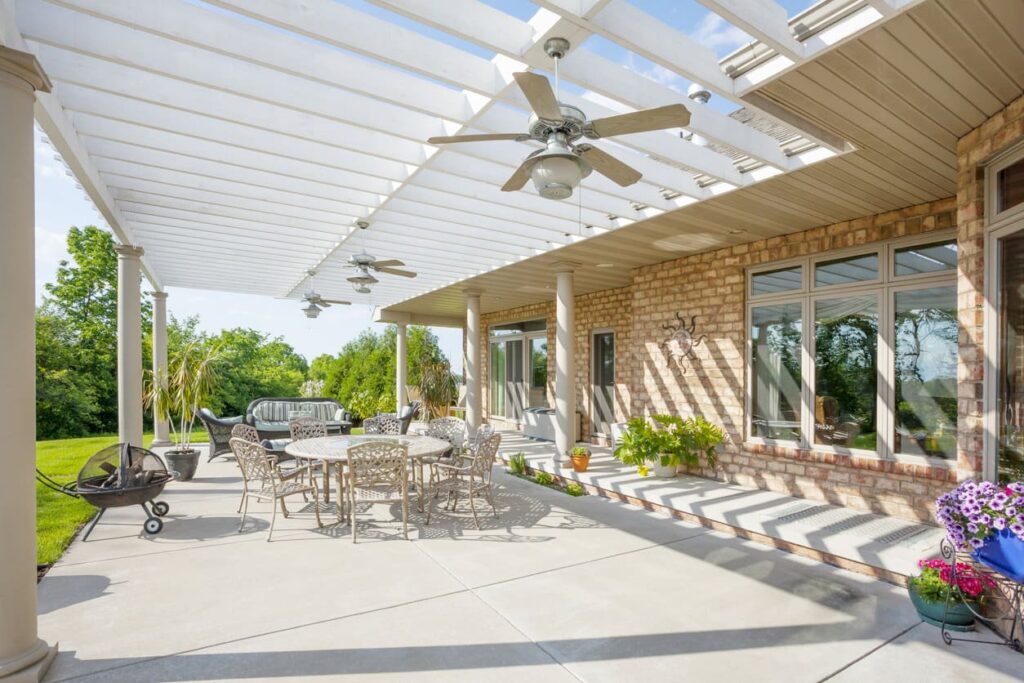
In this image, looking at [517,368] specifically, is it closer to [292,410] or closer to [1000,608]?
[292,410]

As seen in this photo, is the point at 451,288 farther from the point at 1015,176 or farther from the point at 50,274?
the point at 50,274

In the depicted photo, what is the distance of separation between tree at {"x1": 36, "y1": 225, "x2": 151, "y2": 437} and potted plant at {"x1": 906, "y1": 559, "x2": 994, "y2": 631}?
66.0 feet

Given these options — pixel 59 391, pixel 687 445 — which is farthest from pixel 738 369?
pixel 59 391

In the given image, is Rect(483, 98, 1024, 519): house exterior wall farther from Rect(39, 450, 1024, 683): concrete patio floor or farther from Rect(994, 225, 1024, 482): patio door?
Rect(39, 450, 1024, 683): concrete patio floor

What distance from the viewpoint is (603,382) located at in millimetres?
10008

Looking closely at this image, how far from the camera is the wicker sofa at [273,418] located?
8.13m

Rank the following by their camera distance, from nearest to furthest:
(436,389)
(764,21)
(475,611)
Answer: (764,21) < (475,611) < (436,389)

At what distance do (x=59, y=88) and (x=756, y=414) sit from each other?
6.98 metres

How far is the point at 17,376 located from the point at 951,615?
510 centimetres

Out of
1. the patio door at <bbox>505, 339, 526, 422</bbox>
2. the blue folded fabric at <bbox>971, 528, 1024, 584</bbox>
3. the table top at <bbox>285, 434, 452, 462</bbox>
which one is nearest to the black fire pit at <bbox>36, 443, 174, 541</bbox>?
the table top at <bbox>285, 434, 452, 462</bbox>

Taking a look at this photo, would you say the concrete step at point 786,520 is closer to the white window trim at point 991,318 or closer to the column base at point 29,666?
the white window trim at point 991,318

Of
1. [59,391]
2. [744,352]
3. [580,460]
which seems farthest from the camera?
[59,391]

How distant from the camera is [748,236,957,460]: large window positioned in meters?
4.82

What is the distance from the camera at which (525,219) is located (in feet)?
18.8
